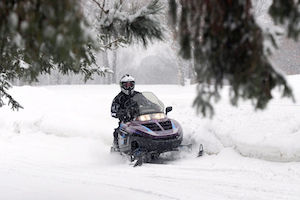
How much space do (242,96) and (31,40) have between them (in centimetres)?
159

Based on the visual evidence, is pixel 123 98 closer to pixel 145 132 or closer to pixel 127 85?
pixel 127 85

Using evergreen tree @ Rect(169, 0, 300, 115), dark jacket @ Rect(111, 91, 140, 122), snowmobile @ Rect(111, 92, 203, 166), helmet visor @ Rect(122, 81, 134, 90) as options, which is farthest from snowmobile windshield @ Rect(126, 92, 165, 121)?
evergreen tree @ Rect(169, 0, 300, 115)

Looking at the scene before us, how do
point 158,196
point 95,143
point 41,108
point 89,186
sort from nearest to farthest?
point 158,196 < point 89,186 < point 95,143 < point 41,108

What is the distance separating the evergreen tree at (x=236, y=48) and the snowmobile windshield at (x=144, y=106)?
6423mm

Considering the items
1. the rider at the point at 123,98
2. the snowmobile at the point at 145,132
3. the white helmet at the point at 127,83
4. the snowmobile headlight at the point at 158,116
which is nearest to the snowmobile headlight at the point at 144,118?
the snowmobile at the point at 145,132

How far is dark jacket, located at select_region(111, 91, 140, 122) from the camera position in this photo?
9344 millimetres

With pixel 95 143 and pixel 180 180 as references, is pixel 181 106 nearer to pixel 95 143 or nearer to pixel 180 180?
pixel 95 143

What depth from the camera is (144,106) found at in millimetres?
9445

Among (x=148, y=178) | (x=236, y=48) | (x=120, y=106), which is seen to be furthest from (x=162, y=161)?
(x=236, y=48)

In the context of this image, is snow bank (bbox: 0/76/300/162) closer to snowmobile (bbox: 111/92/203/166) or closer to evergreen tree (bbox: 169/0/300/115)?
snowmobile (bbox: 111/92/203/166)

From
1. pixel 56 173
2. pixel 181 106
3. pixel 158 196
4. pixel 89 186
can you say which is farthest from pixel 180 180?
pixel 181 106

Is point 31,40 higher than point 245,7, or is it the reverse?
point 245,7

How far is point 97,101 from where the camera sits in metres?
17.9

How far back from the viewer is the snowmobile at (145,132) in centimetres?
884
